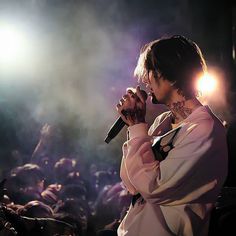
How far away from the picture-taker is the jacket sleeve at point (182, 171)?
1.89 meters

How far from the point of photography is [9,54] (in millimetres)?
9227

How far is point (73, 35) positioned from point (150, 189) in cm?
792

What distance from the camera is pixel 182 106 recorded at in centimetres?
217

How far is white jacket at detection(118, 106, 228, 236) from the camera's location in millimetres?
1893

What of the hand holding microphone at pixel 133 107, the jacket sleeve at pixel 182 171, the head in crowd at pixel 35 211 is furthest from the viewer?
the head in crowd at pixel 35 211

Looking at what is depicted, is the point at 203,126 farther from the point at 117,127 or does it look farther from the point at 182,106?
the point at 117,127

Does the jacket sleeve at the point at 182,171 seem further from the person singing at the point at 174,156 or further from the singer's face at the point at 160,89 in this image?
the singer's face at the point at 160,89

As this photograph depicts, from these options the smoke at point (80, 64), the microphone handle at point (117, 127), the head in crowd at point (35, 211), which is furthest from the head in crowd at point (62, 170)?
the microphone handle at point (117, 127)

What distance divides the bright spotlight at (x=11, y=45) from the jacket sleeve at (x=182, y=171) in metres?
7.25

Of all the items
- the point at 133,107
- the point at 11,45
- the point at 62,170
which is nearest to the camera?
the point at 133,107

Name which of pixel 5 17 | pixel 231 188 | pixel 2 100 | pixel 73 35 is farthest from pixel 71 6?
pixel 231 188

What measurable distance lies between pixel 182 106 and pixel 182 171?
1.38ft

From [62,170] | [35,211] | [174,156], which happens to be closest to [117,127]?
[174,156]

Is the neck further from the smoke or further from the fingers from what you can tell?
the smoke
